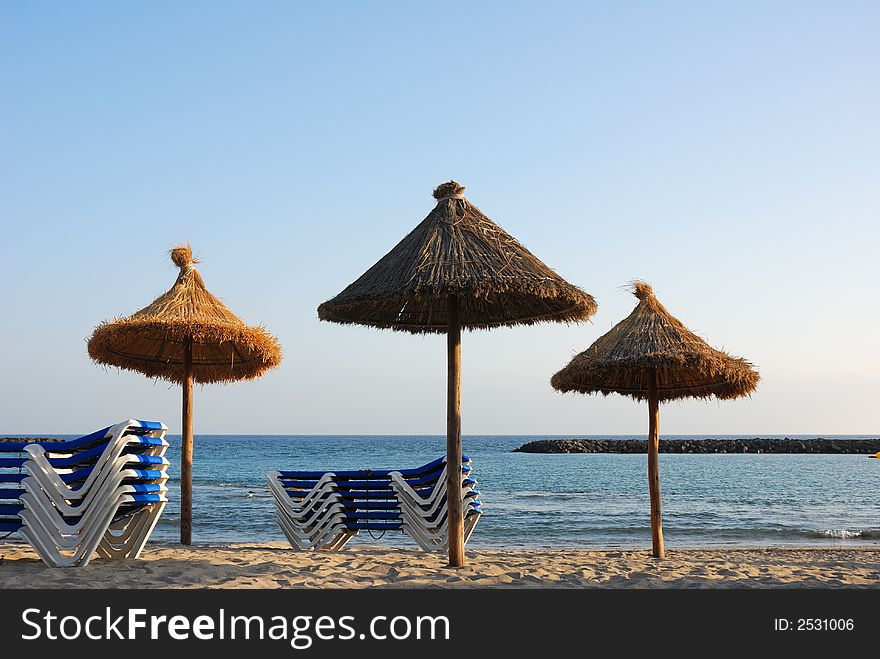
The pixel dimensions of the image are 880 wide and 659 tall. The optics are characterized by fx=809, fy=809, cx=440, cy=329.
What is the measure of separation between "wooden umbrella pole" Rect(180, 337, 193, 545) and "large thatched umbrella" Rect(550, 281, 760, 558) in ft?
13.0


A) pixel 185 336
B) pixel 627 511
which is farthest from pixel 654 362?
pixel 627 511

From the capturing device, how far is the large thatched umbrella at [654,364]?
796cm

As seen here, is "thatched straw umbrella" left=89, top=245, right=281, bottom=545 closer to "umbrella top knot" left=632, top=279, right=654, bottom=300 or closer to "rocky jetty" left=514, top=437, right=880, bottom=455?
"umbrella top knot" left=632, top=279, right=654, bottom=300

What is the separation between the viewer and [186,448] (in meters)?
8.52

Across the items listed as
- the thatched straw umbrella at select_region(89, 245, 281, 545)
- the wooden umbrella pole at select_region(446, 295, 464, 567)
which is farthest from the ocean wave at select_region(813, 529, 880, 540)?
the thatched straw umbrella at select_region(89, 245, 281, 545)

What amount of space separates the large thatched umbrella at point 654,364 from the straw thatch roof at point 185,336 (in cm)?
344

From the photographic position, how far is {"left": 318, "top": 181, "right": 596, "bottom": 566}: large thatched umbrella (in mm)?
6227

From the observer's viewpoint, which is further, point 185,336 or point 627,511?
point 627,511

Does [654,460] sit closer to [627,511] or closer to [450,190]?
[450,190]

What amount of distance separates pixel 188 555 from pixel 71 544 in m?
1.53

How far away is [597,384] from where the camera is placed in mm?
9430

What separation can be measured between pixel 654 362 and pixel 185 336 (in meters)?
4.78
